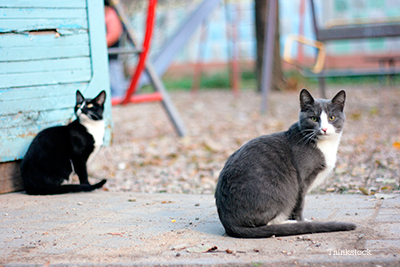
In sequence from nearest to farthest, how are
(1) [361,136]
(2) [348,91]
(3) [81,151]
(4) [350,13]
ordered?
(3) [81,151]
(1) [361,136]
(2) [348,91]
(4) [350,13]

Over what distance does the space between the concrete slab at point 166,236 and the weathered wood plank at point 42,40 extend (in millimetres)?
1245

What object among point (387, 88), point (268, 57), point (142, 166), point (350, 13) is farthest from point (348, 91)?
point (142, 166)

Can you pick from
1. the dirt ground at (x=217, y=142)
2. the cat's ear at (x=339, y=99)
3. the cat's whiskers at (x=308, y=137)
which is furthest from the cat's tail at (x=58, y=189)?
the cat's ear at (x=339, y=99)

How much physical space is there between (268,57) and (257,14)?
3010 mm

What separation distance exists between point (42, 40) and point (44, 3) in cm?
31

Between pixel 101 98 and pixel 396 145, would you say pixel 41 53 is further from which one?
pixel 396 145

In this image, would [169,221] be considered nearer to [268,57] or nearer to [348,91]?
[268,57]

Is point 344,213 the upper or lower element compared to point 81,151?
lower

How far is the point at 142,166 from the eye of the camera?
4355 millimetres

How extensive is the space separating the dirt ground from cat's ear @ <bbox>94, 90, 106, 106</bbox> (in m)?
0.74

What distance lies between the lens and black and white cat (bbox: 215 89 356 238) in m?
2.14

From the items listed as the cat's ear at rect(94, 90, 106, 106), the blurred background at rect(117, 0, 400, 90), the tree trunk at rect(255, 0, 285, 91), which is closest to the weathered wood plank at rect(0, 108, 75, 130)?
the cat's ear at rect(94, 90, 106, 106)

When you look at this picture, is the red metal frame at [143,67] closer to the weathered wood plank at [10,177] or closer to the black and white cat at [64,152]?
the black and white cat at [64,152]

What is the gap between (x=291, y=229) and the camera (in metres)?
2.13
